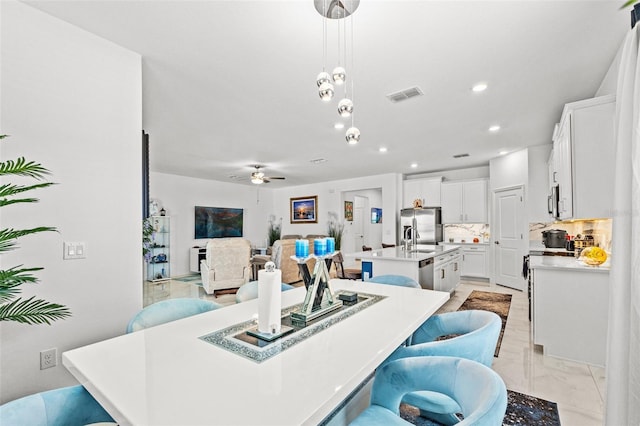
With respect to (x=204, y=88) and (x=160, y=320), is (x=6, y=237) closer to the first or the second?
(x=160, y=320)

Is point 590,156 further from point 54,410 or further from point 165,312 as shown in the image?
point 54,410

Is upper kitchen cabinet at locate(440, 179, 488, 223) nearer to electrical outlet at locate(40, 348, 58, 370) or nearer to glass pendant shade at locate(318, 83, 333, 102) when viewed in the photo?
glass pendant shade at locate(318, 83, 333, 102)

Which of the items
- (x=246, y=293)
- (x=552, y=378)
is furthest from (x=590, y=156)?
(x=246, y=293)

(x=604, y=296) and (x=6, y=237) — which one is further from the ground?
(x=6, y=237)

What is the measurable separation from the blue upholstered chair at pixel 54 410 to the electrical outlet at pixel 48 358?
108cm

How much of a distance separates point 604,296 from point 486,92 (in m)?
2.15

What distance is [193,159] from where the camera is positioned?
237 inches

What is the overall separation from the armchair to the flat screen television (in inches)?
108

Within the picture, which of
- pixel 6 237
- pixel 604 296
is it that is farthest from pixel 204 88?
pixel 604 296

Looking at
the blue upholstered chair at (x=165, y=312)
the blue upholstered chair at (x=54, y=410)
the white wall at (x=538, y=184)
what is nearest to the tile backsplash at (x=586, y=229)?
the white wall at (x=538, y=184)

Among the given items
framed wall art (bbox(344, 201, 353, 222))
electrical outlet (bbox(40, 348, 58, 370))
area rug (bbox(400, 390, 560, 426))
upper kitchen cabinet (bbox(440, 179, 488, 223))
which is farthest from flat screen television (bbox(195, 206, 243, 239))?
area rug (bbox(400, 390, 560, 426))

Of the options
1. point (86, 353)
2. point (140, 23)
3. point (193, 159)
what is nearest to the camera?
point (86, 353)

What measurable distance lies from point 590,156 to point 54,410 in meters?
3.81

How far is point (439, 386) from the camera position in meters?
1.13
